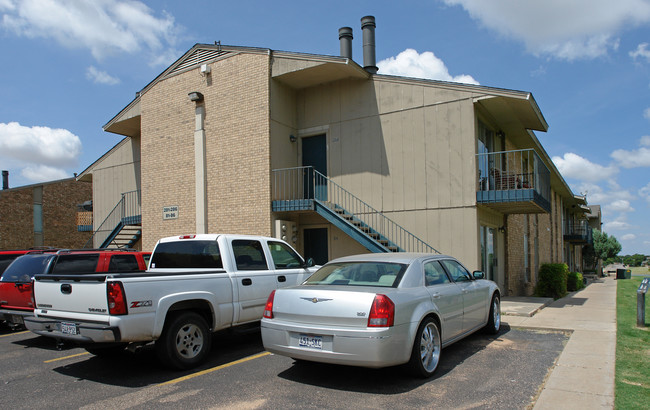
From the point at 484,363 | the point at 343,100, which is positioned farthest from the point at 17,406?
the point at 343,100

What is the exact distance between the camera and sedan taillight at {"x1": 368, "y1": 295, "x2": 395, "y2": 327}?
505cm

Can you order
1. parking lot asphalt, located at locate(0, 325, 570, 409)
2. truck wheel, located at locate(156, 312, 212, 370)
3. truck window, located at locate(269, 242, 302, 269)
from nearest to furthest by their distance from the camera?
parking lot asphalt, located at locate(0, 325, 570, 409) < truck wheel, located at locate(156, 312, 212, 370) < truck window, located at locate(269, 242, 302, 269)

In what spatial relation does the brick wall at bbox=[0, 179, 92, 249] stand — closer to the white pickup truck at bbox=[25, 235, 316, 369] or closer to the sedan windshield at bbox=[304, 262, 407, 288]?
the white pickup truck at bbox=[25, 235, 316, 369]

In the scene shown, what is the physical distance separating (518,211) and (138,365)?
511 inches

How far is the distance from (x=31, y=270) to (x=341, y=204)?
9088mm

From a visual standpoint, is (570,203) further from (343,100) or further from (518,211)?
(343,100)

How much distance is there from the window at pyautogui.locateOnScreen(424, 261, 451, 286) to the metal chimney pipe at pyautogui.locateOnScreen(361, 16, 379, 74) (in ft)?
34.4

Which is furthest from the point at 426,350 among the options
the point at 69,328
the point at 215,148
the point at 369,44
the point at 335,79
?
the point at 369,44

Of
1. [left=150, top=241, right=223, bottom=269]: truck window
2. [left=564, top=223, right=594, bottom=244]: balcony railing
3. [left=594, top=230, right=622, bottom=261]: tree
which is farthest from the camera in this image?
[left=594, top=230, right=622, bottom=261]: tree

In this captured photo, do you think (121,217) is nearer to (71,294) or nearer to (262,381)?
(71,294)

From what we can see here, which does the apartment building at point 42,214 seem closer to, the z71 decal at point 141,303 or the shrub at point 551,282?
the shrub at point 551,282

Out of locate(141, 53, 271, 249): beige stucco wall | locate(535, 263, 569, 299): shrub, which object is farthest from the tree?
locate(141, 53, 271, 249): beige stucco wall

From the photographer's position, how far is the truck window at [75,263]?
800 cm

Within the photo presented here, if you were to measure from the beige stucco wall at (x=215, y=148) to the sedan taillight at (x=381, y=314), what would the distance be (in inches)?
389
